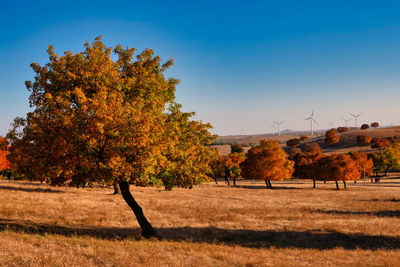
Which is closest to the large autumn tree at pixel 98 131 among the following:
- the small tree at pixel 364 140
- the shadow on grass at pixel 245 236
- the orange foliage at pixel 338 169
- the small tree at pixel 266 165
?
the shadow on grass at pixel 245 236

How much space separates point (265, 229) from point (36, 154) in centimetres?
1852

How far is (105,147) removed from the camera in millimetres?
16484

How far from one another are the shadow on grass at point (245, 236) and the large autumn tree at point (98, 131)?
9.84 ft

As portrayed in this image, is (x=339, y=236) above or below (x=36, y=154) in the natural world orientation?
below

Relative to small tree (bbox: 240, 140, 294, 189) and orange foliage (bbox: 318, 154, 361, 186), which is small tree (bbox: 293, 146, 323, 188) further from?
small tree (bbox: 240, 140, 294, 189)

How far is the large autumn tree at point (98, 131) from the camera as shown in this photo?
52.1ft

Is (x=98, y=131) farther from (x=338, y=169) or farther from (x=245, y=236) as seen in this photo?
(x=338, y=169)

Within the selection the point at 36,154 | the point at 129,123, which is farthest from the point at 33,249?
the point at 129,123

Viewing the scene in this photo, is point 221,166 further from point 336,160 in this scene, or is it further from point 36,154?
point 36,154

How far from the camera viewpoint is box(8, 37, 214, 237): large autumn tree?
15891 millimetres

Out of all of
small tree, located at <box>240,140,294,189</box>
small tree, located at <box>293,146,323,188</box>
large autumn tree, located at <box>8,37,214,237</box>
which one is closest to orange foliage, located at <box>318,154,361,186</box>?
small tree, located at <box>293,146,323,188</box>

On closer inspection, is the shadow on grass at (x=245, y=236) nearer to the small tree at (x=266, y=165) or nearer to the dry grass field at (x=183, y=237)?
the dry grass field at (x=183, y=237)

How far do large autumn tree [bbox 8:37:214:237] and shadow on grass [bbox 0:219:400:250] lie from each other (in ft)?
9.84

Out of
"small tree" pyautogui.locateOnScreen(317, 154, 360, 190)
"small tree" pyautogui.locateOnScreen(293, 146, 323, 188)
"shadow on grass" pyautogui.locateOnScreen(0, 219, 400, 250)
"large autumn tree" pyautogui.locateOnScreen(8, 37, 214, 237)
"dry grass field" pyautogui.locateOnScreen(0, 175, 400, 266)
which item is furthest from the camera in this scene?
"small tree" pyautogui.locateOnScreen(293, 146, 323, 188)
